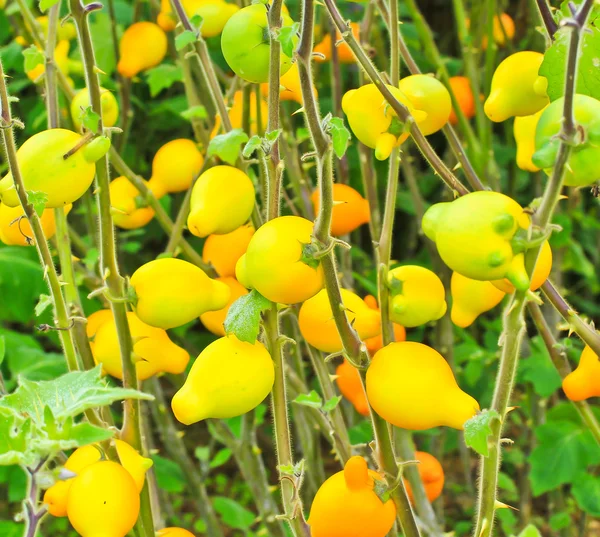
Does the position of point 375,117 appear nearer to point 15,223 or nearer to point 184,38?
point 184,38

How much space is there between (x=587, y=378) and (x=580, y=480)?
0.60m

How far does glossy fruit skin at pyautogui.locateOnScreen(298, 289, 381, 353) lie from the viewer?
0.59 m

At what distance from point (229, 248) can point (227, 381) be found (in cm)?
22

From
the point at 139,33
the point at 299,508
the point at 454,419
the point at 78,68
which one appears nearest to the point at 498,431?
the point at 454,419

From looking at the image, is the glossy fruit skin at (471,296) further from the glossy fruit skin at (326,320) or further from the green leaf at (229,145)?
the green leaf at (229,145)

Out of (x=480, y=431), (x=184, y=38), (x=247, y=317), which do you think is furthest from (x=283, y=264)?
(x=184, y=38)

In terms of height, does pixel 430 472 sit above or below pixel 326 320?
below

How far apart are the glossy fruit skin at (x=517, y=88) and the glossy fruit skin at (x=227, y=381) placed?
28 centimetres

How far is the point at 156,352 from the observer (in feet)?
2.23

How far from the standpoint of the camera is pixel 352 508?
21.3 inches

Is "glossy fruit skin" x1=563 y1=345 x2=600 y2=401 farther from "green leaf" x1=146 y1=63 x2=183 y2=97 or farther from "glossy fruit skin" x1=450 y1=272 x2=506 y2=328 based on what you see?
"green leaf" x1=146 y1=63 x2=183 y2=97

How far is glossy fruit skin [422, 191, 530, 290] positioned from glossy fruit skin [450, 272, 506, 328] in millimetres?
178

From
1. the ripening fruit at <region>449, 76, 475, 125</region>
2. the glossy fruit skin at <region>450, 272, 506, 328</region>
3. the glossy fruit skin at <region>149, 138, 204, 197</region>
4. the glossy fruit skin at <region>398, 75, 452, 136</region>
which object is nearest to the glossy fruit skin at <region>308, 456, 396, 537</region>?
the glossy fruit skin at <region>450, 272, 506, 328</region>

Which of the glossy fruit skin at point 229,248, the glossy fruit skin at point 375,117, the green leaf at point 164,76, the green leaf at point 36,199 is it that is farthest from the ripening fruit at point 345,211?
the green leaf at point 164,76
